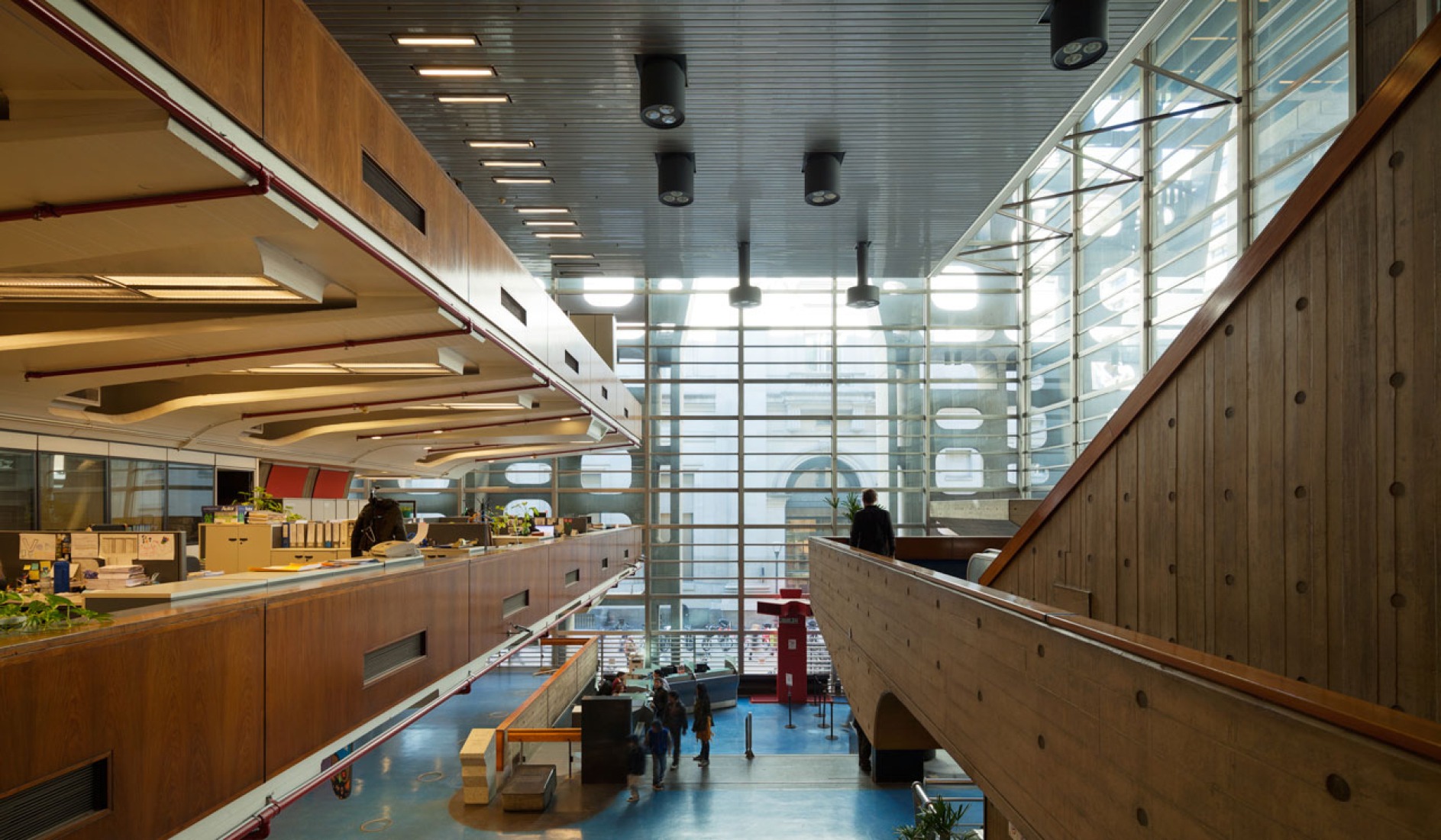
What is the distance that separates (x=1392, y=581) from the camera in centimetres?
234

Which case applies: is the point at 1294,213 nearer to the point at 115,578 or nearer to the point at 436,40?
the point at 436,40

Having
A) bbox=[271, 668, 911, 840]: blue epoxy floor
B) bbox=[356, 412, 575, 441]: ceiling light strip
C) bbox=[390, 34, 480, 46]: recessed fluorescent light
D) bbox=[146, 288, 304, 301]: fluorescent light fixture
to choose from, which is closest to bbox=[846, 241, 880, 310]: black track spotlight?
bbox=[356, 412, 575, 441]: ceiling light strip

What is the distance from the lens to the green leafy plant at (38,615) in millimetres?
2645

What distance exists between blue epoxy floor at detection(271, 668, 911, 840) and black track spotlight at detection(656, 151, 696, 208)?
8.52 metres

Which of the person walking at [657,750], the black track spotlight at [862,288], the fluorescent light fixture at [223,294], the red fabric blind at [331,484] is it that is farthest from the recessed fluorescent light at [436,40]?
the person walking at [657,750]

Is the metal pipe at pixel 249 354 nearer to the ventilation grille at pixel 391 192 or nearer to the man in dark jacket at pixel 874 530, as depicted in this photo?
the ventilation grille at pixel 391 192

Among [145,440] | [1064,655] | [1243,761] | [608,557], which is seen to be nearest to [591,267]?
[145,440]

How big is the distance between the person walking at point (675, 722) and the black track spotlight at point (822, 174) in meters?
9.71

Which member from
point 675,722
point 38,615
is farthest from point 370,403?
point 675,722

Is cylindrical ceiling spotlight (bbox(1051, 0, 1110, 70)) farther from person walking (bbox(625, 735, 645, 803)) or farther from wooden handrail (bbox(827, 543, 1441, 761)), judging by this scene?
person walking (bbox(625, 735, 645, 803))

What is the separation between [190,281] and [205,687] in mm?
1675

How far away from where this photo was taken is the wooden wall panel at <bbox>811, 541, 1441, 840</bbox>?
164 centimetres

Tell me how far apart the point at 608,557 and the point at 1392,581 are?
13.3 m

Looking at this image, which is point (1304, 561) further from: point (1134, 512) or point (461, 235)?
point (461, 235)
